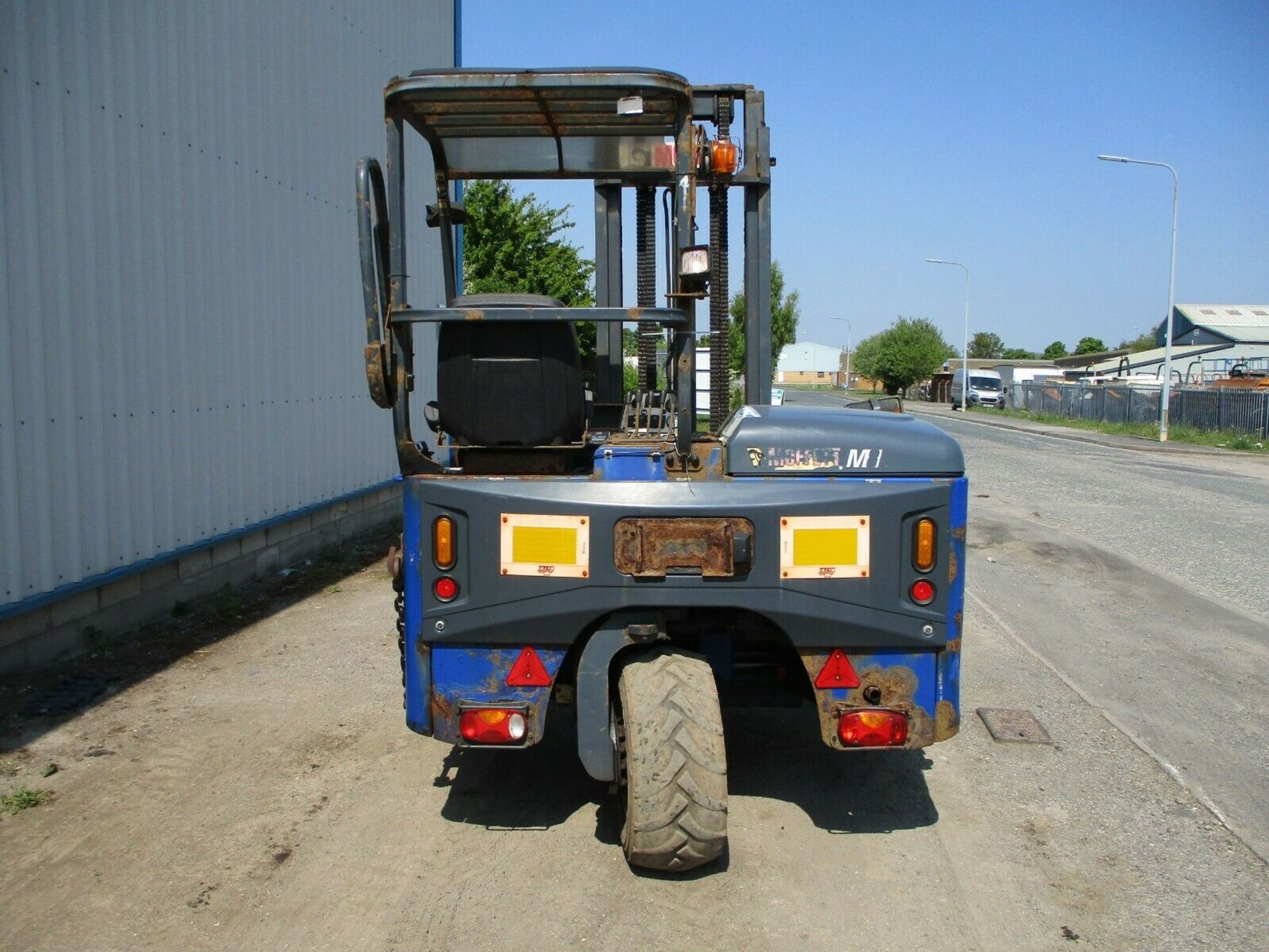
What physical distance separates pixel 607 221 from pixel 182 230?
3.67 meters

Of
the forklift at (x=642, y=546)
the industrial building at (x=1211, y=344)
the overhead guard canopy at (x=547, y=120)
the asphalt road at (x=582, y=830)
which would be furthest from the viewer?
the industrial building at (x=1211, y=344)

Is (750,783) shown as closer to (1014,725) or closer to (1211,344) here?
(1014,725)

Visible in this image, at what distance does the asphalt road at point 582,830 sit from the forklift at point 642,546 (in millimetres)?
423

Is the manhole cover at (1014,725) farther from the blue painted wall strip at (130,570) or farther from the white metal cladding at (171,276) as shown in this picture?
the white metal cladding at (171,276)

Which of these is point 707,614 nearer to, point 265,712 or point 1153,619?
point 265,712

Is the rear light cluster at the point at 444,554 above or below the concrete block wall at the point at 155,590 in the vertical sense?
above

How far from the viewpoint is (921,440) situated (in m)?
4.15

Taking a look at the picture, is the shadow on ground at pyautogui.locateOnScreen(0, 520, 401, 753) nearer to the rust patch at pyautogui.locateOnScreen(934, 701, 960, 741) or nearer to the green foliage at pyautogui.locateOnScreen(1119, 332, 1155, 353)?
the rust patch at pyautogui.locateOnScreen(934, 701, 960, 741)

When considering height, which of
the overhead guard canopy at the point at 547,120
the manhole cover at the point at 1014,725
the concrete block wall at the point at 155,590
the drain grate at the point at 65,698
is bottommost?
the manhole cover at the point at 1014,725

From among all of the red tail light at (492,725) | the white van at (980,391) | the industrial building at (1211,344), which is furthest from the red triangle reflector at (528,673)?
the white van at (980,391)

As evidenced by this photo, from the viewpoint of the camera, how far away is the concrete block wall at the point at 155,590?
6.36m

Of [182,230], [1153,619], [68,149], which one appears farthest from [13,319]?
[1153,619]

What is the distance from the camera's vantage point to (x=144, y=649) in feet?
23.6

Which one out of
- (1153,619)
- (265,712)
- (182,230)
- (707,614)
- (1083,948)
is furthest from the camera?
(1153,619)
